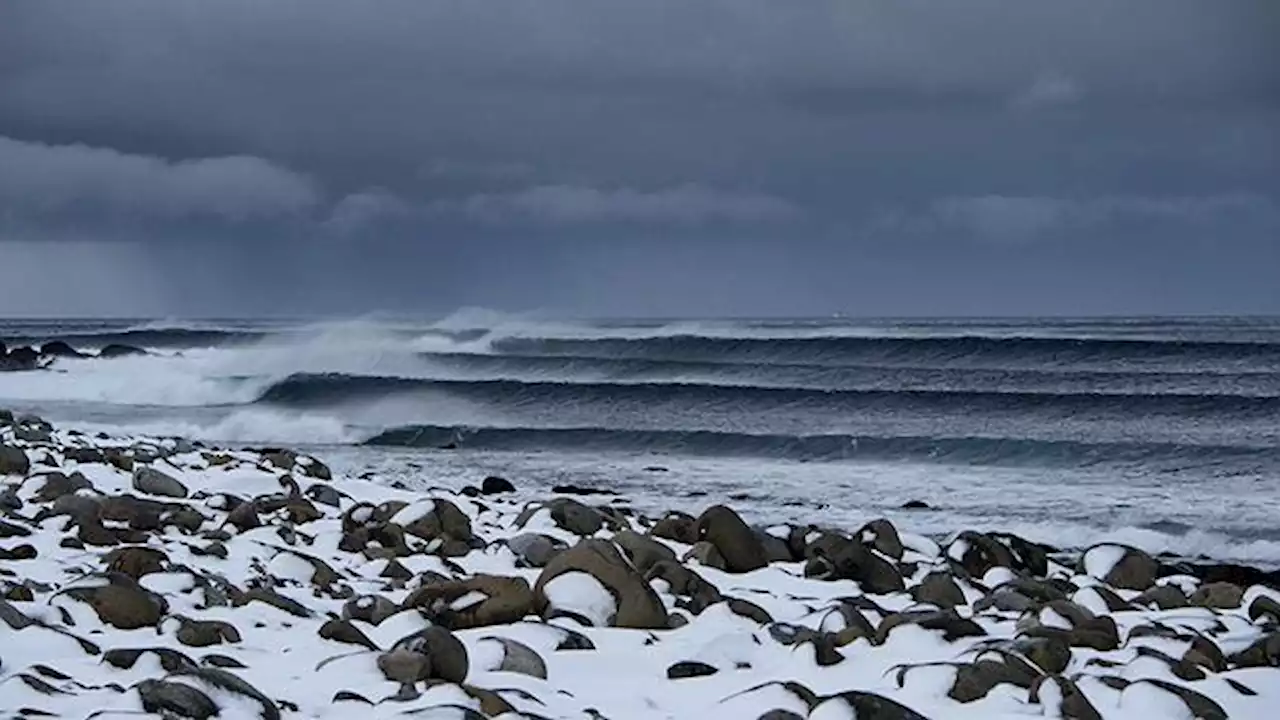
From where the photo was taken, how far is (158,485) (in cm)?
1017

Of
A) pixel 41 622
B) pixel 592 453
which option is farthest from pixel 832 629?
pixel 592 453

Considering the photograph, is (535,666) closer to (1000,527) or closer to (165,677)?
(165,677)

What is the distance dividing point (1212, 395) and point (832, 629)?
19.9 meters

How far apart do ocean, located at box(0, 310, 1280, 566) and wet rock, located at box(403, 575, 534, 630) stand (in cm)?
663

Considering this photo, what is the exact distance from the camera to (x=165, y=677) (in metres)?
4.62

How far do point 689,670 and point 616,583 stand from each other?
3.37 feet

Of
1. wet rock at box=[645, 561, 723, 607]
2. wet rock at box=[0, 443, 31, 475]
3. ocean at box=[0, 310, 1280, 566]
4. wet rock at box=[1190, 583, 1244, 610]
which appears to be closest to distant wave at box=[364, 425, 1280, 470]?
ocean at box=[0, 310, 1280, 566]

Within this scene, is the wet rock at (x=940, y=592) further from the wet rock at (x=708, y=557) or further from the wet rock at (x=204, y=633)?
the wet rock at (x=204, y=633)

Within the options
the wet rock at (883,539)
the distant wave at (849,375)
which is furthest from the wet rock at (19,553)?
the distant wave at (849,375)

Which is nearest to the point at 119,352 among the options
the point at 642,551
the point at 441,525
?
the point at 441,525

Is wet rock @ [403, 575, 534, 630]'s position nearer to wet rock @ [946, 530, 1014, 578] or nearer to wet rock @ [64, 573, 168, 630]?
wet rock @ [64, 573, 168, 630]

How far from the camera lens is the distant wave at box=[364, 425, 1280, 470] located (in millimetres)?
18141

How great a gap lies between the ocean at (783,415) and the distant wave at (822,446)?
0.07m

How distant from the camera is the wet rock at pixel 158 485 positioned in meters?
10.1
